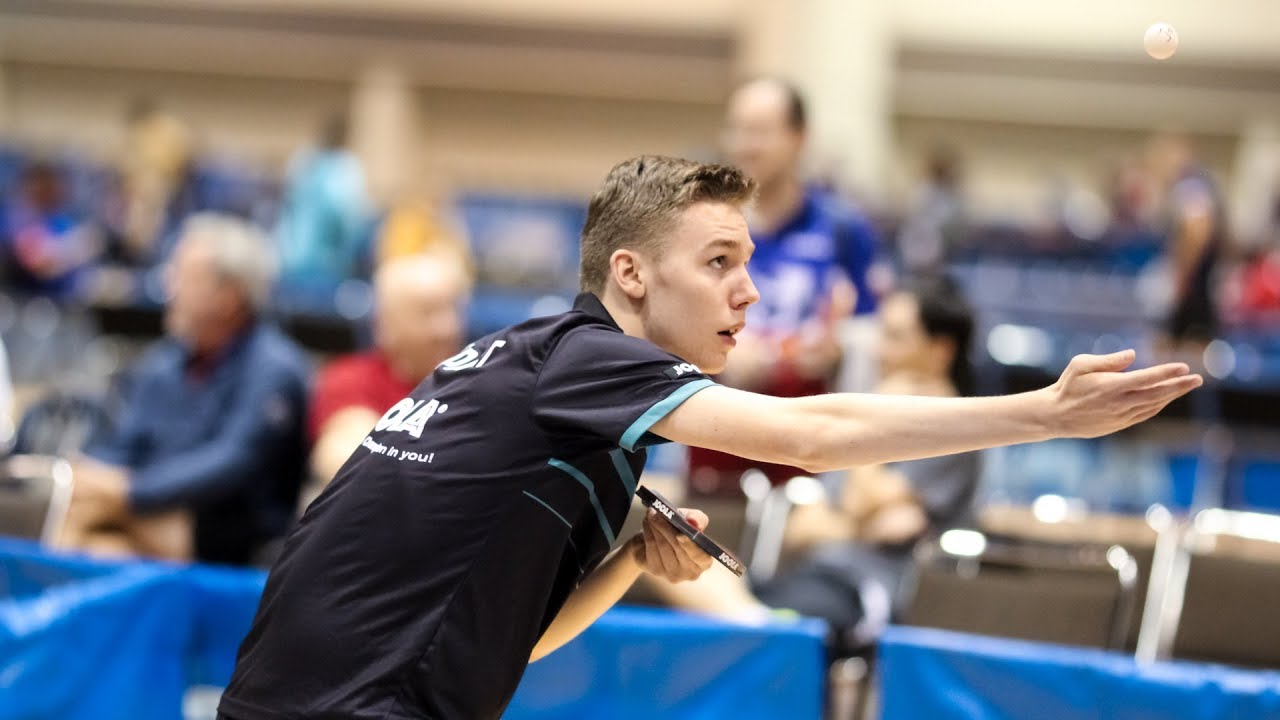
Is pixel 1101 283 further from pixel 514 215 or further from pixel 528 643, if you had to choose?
pixel 528 643

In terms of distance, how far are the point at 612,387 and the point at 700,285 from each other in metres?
0.28

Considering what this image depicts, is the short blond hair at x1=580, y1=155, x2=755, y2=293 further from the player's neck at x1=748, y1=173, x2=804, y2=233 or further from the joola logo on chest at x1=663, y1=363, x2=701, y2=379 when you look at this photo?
the player's neck at x1=748, y1=173, x2=804, y2=233

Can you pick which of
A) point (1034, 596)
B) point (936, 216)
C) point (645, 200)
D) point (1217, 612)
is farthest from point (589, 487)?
point (936, 216)

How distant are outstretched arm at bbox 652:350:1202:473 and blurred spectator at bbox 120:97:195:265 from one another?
36.7ft

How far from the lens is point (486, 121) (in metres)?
20.4

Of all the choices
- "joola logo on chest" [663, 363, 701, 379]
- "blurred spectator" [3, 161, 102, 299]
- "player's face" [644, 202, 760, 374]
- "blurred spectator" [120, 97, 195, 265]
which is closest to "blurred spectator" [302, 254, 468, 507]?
"player's face" [644, 202, 760, 374]

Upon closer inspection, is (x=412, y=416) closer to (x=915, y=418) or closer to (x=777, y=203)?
(x=915, y=418)

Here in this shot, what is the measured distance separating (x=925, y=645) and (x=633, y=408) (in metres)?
1.83

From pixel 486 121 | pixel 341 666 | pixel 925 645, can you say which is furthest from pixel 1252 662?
pixel 486 121

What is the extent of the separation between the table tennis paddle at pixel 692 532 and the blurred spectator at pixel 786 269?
2.58 meters

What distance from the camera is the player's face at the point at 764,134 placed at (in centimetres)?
489

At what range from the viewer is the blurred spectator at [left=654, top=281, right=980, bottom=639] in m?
4.43

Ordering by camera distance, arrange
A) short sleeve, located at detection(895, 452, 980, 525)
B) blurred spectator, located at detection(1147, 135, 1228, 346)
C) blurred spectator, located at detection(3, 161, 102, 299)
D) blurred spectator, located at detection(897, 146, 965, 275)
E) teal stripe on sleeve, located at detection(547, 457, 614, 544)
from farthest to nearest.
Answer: blurred spectator, located at detection(897, 146, 965, 275), blurred spectator, located at detection(3, 161, 102, 299), blurred spectator, located at detection(1147, 135, 1228, 346), short sleeve, located at detection(895, 452, 980, 525), teal stripe on sleeve, located at detection(547, 457, 614, 544)

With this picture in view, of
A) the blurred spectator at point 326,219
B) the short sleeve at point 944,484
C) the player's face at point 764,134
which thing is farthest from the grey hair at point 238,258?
the blurred spectator at point 326,219
